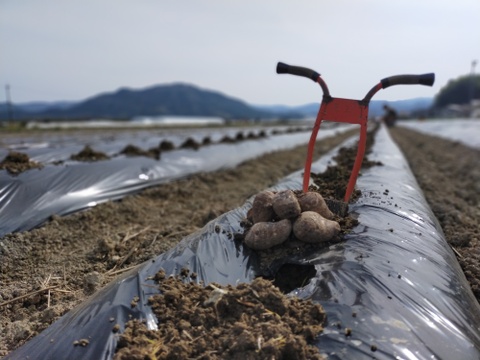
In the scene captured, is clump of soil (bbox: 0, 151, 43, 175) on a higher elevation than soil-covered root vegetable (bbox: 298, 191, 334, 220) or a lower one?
lower

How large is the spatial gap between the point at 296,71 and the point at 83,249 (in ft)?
8.35

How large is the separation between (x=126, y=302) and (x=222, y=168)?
5.89m

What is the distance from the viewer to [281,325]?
1.58 meters

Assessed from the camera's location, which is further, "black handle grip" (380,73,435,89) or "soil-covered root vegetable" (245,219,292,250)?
"black handle grip" (380,73,435,89)

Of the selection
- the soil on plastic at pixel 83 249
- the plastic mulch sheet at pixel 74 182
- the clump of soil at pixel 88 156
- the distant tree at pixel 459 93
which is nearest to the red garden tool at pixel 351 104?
the soil on plastic at pixel 83 249

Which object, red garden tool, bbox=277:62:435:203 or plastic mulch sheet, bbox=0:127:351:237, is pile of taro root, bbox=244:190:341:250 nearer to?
red garden tool, bbox=277:62:435:203

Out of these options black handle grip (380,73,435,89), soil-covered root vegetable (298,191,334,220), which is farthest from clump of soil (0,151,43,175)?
black handle grip (380,73,435,89)

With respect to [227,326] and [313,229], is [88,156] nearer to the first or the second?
[313,229]

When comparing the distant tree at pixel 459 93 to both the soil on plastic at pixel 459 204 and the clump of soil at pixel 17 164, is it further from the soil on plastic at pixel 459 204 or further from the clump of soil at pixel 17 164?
the clump of soil at pixel 17 164

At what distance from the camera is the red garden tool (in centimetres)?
245

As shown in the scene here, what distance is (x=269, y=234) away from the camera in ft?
7.34

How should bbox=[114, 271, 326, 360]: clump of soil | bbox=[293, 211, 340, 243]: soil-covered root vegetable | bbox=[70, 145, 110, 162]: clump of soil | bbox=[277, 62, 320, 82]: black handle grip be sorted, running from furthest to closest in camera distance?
bbox=[70, 145, 110, 162]: clump of soil < bbox=[277, 62, 320, 82]: black handle grip < bbox=[293, 211, 340, 243]: soil-covered root vegetable < bbox=[114, 271, 326, 360]: clump of soil

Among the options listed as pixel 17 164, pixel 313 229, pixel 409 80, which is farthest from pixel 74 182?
pixel 409 80

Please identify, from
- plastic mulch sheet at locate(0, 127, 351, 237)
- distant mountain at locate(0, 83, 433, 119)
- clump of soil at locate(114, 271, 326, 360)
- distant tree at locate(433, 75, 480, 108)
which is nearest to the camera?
clump of soil at locate(114, 271, 326, 360)
